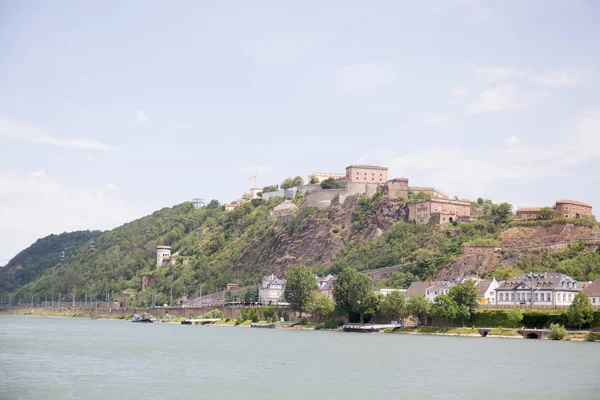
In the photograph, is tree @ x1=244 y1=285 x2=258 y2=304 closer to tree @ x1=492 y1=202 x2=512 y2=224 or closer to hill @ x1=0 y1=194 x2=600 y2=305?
hill @ x1=0 y1=194 x2=600 y2=305

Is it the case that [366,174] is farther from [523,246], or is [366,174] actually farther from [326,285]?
[523,246]

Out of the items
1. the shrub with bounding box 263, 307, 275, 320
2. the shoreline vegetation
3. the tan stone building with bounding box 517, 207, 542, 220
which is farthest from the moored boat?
the tan stone building with bounding box 517, 207, 542, 220

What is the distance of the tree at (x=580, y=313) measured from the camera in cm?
7081

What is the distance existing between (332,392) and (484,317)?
4427 centimetres

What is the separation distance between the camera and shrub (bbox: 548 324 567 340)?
7144 cm

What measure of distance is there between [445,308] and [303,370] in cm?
3631

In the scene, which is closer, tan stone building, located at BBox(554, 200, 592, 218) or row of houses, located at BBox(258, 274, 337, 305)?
tan stone building, located at BBox(554, 200, 592, 218)

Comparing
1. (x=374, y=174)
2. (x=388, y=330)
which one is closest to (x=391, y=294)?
(x=388, y=330)

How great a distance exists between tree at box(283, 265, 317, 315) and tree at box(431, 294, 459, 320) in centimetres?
2413

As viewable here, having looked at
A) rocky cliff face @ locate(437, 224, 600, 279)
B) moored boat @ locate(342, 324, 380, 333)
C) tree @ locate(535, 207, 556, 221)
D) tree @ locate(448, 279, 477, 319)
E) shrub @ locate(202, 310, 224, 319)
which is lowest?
shrub @ locate(202, 310, 224, 319)

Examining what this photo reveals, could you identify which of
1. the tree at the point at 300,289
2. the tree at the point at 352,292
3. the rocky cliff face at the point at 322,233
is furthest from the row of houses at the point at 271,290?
the tree at the point at 352,292

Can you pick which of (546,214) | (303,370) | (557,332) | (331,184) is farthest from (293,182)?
(303,370)

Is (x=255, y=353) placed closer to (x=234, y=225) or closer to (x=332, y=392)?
(x=332, y=392)

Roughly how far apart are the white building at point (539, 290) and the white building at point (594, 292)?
9.95ft
